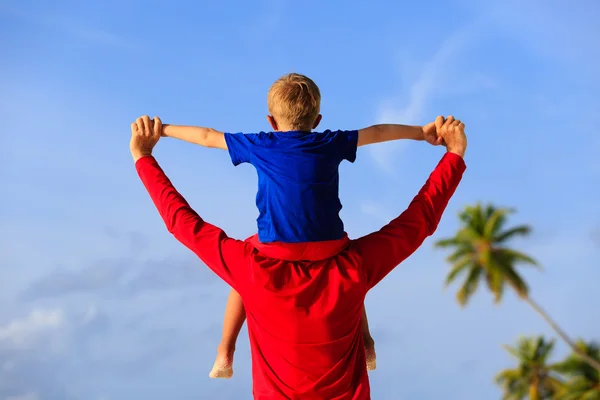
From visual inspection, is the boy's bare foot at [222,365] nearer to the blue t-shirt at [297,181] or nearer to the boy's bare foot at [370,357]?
the boy's bare foot at [370,357]

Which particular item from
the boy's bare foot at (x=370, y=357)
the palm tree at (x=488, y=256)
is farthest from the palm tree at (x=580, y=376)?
the boy's bare foot at (x=370, y=357)

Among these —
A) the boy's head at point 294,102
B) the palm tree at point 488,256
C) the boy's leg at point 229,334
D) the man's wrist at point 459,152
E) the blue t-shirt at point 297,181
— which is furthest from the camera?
the palm tree at point 488,256

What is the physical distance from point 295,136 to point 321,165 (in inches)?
9.0

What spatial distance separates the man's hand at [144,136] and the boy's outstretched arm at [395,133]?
1.24 m

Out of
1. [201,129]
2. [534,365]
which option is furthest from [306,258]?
[534,365]

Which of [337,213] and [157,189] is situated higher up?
[157,189]

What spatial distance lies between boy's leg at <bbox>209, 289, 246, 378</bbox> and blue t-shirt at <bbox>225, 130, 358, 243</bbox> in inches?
23.2

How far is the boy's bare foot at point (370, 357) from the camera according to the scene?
478cm

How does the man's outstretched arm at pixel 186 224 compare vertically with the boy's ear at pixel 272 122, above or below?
below

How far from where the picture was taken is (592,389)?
3488 cm

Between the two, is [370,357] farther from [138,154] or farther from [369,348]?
[138,154]

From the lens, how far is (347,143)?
14.6 ft

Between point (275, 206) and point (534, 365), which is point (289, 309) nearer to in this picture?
point (275, 206)

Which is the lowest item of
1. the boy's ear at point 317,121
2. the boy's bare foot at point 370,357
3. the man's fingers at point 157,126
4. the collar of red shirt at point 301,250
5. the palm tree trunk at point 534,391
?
the boy's bare foot at point 370,357
